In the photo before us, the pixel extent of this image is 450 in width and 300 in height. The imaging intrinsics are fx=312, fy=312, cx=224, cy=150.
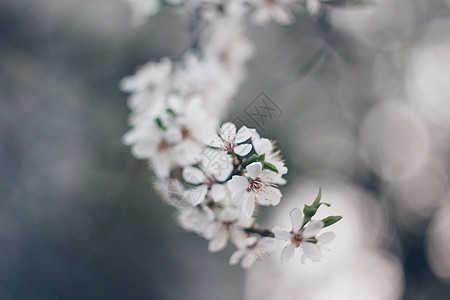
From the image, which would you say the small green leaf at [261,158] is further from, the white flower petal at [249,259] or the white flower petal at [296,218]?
the white flower petal at [249,259]

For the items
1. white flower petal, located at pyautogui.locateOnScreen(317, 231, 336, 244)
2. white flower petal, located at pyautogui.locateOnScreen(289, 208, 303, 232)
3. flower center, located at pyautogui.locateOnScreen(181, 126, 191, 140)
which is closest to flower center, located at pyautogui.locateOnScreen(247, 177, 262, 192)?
white flower petal, located at pyautogui.locateOnScreen(289, 208, 303, 232)

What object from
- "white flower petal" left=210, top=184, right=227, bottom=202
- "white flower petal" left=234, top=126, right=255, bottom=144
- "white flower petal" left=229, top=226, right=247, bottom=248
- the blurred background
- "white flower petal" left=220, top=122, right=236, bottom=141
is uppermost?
the blurred background

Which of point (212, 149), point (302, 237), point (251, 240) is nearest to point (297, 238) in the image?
point (302, 237)

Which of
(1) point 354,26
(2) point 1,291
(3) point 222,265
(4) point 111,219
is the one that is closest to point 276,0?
(1) point 354,26

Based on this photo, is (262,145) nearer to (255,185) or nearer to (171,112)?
(255,185)

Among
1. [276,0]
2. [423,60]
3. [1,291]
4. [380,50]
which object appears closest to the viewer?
[276,0]

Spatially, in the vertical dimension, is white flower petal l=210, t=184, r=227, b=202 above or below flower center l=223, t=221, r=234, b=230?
above

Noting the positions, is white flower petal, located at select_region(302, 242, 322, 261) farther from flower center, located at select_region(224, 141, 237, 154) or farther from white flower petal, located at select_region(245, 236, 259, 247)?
flower center, located at select_region(224, 141, 237, 154)

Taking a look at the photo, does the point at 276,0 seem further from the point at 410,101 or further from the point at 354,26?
the point at 410,101
